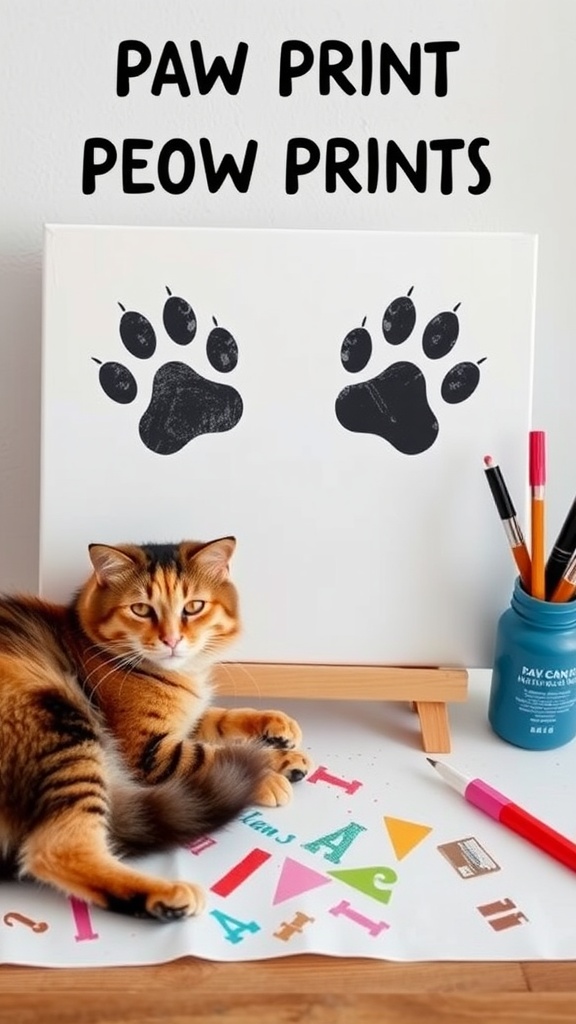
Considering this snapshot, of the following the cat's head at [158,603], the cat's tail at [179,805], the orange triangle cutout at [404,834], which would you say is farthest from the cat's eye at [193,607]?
the orange triangle cutout at [404,834]

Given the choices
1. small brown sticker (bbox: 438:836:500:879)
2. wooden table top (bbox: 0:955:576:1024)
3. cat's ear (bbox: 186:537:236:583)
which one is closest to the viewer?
wooden table top (bbox: 0:955:576:1024)

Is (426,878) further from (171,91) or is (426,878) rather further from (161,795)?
(171,91)

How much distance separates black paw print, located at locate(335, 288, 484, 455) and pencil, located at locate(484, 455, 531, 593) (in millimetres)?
60

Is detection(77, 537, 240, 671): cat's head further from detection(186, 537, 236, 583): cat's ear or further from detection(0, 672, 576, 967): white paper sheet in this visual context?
detection(0, 672, 576, 967): white paper sheet

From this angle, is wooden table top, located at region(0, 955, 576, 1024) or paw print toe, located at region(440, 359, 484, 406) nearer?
wooden table top, located at region(0, 955, 576, 1024)

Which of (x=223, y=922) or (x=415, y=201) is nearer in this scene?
(x=223, y=922)

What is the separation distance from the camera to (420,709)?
34.8 inches

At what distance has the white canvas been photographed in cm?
85

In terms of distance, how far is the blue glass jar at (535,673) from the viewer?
0.84 metres

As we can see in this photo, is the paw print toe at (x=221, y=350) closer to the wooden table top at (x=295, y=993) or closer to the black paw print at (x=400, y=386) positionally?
the black paw print at (x=400, y=386)

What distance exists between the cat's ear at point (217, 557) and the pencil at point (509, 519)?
23cm

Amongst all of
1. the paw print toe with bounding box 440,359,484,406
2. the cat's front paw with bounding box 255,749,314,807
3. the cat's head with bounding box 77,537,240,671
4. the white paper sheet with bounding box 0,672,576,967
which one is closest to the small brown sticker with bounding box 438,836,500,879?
the white paper sheet with bounding box 0,672,576,967

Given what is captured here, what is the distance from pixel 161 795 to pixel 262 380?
355 millimetres

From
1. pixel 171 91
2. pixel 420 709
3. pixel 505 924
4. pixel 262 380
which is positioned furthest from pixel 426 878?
pixel 171 91
